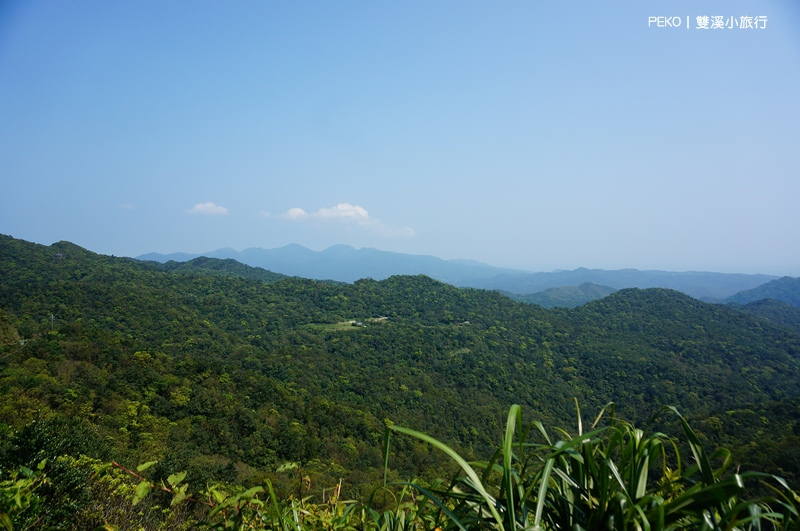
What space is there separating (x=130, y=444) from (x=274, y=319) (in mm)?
40613

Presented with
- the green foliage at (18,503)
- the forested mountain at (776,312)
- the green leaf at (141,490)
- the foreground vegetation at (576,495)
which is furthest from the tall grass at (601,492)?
the forested mountain at (776,312)

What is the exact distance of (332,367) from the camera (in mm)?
39875

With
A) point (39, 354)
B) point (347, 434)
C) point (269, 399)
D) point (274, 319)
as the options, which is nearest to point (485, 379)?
point (347, 434)

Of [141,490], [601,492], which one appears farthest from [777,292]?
[141,490]

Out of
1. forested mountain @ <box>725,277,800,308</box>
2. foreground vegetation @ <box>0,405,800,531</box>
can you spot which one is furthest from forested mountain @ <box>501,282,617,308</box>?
foreground vegetation @ <box>0,405,800,531</box>

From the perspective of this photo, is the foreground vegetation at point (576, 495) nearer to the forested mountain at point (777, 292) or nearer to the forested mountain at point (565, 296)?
the forested mountain at point (565, 296)

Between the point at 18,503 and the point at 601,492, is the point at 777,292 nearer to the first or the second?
the point at 601,492

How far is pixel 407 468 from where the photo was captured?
2236 centimetres

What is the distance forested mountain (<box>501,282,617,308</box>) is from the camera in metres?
136

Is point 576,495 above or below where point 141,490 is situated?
above

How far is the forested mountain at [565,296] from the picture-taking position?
136 m

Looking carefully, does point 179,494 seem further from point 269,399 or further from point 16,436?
point 269,399

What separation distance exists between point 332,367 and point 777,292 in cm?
20153

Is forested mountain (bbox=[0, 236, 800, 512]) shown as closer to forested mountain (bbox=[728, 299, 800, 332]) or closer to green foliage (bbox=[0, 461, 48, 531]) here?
green foliage (bbox=[0, 461, 48, 531])
